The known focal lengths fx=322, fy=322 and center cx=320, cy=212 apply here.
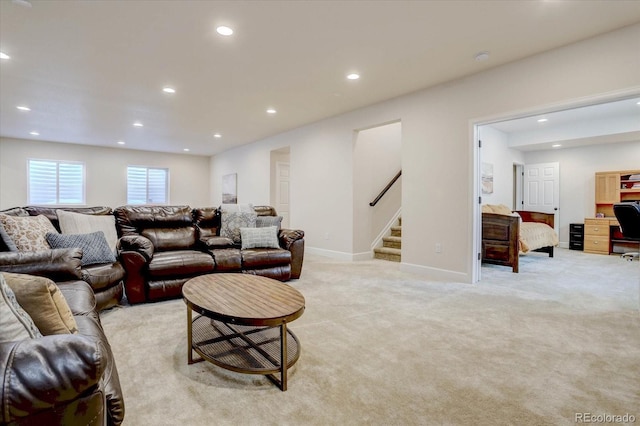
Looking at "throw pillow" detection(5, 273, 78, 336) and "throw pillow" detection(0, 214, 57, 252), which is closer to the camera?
"throw pillow" detection(5, 273, 78, 336)

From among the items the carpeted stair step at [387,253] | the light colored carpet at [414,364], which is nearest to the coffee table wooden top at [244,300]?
the light colored carpet at [414,364]

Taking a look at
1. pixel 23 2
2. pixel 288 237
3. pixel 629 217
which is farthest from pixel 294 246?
pixel 629 217

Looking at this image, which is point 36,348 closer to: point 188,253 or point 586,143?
point 188,253

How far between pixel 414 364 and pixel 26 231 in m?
3.29

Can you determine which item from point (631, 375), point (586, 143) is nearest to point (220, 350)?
point (631, 375)

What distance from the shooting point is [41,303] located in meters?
1.08

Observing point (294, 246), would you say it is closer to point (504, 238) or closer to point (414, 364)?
point (414, 364)

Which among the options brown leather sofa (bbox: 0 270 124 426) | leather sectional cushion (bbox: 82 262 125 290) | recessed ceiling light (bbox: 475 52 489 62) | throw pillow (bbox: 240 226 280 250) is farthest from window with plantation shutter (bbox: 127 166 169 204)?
brown leather sofa (bbox: 0 270 124 426)

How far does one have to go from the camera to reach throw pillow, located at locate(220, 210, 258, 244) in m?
4.23

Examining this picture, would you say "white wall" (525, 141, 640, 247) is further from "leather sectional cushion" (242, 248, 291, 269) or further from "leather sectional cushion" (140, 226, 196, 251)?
"leather sectional cushion" (140, 226, 196, 251)

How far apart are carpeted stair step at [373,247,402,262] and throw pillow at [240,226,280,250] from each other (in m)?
2.34

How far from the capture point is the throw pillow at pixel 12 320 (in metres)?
0.92

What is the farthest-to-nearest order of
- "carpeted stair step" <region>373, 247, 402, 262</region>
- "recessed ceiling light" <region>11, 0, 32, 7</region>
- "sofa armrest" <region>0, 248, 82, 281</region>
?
"carpeted stair step" <region>373, 247, 402, 262</region> < "recessed ceiling light" <region>11, 0, 32, 7</region> < "sofa armrest" <region>0, 248, 82, 281</region>

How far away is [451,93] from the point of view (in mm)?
4188
